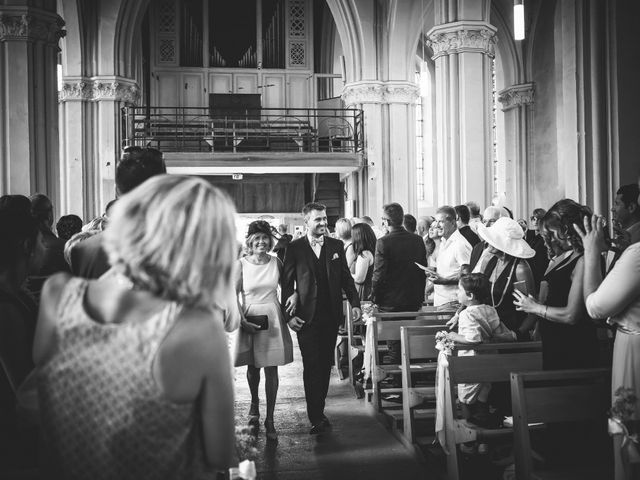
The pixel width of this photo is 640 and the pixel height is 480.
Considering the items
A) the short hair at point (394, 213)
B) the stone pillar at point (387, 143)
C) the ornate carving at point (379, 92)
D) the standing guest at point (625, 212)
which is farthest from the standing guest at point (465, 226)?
the ornate carving at point (379, 92)

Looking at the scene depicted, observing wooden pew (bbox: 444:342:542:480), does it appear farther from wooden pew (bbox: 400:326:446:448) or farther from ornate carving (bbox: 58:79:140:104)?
ornate carving (bbox: 58:79:140:104)

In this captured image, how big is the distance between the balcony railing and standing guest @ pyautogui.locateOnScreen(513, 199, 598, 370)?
12856 millimetres

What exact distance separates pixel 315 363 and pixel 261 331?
554mm

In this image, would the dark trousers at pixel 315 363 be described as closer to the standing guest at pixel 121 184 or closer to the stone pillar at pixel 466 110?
the standing guest at pixel 121 184

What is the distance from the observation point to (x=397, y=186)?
1845 centimetres

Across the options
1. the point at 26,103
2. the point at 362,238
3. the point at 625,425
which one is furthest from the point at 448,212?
the point at 26,103

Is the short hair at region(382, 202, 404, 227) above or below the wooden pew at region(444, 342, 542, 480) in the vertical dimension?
above

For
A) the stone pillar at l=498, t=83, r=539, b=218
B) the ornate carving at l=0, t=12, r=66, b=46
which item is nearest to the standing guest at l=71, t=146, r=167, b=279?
the ornate carving at l=0, t=12, r=66, b=46

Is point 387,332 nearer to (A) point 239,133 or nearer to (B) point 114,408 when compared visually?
(B) point 114,408

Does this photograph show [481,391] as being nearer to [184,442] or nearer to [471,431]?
[471,431]

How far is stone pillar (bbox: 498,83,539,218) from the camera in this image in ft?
68.9

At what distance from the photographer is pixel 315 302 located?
5902 millimetres

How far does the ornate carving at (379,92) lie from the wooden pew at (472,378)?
14795 mm

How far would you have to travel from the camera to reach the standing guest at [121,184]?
8.80 feet
